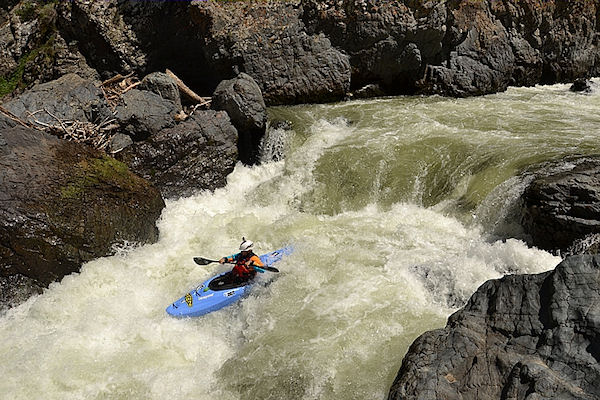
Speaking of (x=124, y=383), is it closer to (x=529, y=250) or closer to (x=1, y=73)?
(x=529, y=250)

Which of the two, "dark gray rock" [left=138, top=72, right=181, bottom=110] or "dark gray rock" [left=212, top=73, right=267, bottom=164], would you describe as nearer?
"dark gray rock" [left=212, top=73, right=267, bottom=164]

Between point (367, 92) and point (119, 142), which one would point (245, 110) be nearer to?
point (119, 142)

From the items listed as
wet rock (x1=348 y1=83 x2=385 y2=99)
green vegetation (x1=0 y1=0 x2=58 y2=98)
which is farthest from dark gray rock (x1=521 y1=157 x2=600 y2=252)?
green vegetation (x1=0 y1=0 x2=58 y2=98)

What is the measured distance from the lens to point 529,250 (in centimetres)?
561

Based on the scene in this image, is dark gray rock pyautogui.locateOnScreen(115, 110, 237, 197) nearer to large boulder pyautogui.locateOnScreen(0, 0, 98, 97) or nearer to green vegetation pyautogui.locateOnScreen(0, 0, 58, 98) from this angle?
large boulder pyautogui.locateOnScreen(0, 0, 98, 97)

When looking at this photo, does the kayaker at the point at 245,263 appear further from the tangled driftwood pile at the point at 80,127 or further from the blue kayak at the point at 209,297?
the tangled driftwood pile at the point at 80,127

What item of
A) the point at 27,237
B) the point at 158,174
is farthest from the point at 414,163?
the point at 27,237

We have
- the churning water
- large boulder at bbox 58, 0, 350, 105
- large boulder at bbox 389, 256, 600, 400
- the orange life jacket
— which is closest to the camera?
large boulder at bbox 389, 256, 600, 400

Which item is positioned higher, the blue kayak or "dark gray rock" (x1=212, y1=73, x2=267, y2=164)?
"dark gray rock" (x1=212, y1=73, x2=267, y2=164)

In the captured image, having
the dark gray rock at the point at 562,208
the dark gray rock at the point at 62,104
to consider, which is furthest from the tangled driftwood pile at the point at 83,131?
the dark gray rock at the point at 562,208

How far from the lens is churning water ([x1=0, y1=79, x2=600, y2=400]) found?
4.22m

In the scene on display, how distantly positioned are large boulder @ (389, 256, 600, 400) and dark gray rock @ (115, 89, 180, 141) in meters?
6.12

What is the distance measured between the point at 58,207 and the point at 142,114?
2647 mm

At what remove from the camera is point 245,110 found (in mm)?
8570
